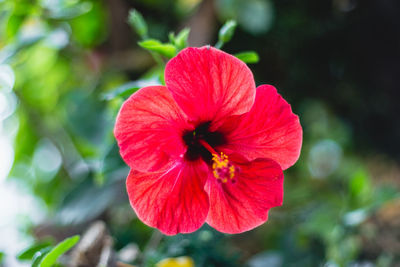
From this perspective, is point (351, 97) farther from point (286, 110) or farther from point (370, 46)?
point (286, 110)

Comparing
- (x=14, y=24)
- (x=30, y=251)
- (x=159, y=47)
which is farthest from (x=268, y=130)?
(x=14, y=24)

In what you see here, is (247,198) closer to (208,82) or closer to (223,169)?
(223,169)

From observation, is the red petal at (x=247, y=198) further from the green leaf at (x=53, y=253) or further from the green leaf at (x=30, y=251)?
the green leaf at (x=30, y=251)

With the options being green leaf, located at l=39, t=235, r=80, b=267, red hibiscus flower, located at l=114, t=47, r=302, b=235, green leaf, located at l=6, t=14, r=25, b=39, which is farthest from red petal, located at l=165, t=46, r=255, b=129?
green leaf, located at l=6, t=14, r=25, b=39

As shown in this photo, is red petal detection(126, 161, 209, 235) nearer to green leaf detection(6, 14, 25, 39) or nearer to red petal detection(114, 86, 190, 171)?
red petal detection(114, 86, 190, 171)

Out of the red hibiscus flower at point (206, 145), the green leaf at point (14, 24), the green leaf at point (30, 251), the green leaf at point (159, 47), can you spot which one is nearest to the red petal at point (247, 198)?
the red hibiscus flower at point (206, 145)
